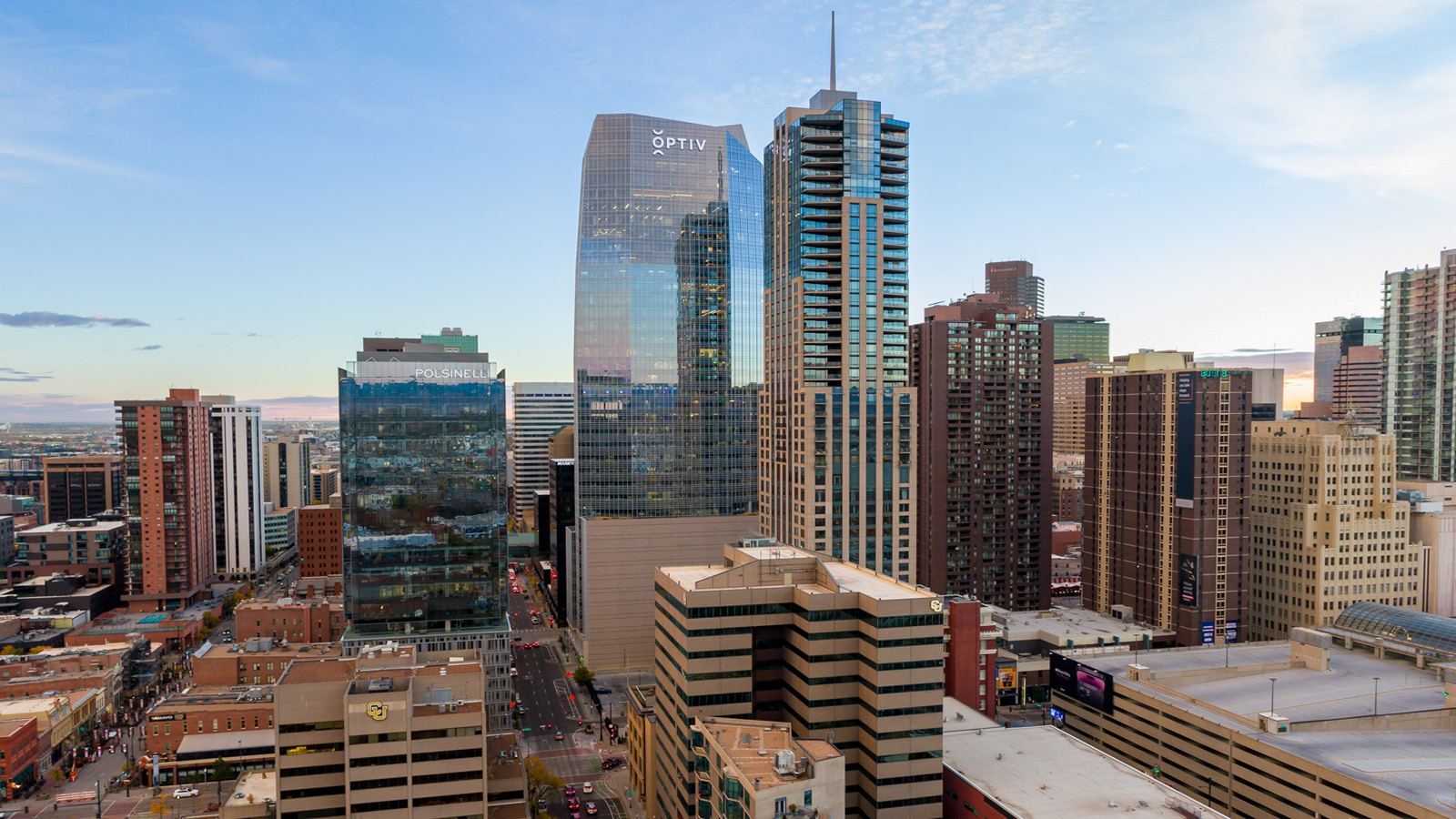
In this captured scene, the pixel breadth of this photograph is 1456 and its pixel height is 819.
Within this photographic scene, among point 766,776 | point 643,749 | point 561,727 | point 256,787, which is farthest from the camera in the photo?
point 561,727

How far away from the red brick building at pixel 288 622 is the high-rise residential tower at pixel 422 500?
3750 centimetres

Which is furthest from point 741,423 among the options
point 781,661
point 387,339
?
point 781,661

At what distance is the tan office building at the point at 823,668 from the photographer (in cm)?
7469

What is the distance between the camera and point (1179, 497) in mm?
157500

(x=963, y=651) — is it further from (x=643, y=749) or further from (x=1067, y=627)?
(x=1067, y=627)

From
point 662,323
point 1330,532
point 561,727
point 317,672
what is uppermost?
point 662,323

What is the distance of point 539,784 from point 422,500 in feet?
192

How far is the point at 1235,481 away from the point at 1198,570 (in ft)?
58.5

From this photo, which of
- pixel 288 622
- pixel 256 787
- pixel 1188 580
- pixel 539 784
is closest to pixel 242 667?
pixel 288 622

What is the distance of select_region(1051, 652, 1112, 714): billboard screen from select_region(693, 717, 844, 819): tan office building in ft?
216

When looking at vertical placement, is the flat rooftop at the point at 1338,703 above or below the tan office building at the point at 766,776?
below

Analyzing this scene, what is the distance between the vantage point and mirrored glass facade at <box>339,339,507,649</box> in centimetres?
14362

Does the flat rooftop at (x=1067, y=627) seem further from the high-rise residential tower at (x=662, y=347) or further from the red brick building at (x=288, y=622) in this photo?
the red brick building at (x=288, y=622)

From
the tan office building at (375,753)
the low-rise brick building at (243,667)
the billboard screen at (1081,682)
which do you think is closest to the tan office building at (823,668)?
the tan office building at (375,753)
